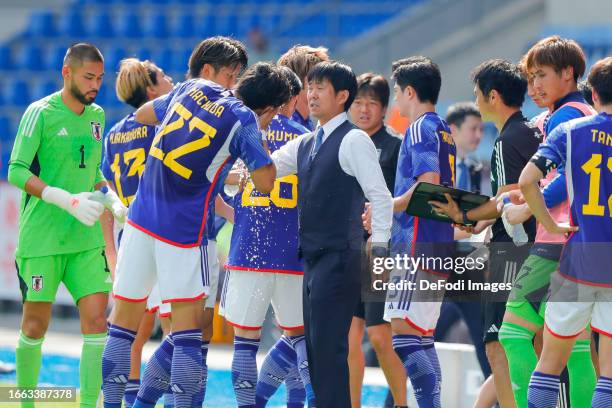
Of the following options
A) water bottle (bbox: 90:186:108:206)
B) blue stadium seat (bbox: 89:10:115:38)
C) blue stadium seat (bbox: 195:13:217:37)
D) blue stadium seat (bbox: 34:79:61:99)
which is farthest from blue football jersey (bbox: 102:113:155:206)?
blue stadium seat (bbox: 89:10:115:38)

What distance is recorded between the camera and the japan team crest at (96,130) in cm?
750

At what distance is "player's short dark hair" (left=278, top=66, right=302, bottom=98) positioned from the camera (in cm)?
666

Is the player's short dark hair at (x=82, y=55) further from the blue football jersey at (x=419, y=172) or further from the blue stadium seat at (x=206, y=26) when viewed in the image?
the blue stadium seat at (x=206, y=26)

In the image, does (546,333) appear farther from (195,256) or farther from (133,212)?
(133,212)

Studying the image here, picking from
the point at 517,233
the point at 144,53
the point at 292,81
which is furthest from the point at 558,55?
the point at 144,53

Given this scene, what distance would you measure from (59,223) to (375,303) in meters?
2.07

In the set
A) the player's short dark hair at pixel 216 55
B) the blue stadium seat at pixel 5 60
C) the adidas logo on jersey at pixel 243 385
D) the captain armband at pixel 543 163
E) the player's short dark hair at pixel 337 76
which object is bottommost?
the adidas logo on jersey at pixel 243 385

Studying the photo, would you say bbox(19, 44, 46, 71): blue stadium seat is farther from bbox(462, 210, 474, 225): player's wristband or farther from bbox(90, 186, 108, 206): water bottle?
bbox(462, 210, 474, 225): player's wristband

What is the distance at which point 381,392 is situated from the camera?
31.0ft

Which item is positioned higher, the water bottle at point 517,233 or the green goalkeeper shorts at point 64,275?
the water bottle at point 517,233

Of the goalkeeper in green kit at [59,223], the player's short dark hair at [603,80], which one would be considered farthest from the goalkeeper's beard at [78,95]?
the player's short dark hair at [603,80]

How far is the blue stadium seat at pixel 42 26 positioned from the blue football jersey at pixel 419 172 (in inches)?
654

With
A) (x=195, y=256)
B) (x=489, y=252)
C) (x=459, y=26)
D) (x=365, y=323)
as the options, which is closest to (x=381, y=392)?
(x=365, y=323)

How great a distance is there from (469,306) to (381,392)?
120 cm
